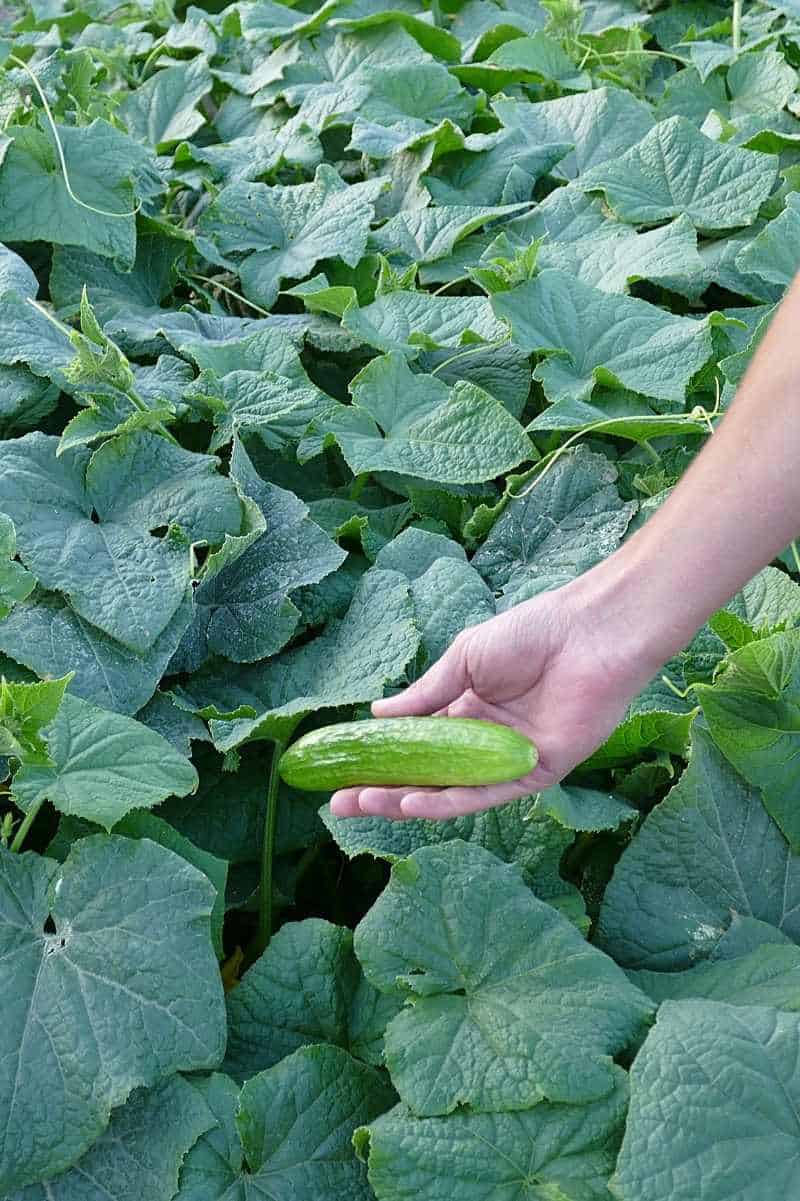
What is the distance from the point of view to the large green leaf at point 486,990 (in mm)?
1616

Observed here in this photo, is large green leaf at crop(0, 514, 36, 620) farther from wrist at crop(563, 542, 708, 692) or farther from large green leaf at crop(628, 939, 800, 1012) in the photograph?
large green leaf at crop(628, 939, 800, 1012)

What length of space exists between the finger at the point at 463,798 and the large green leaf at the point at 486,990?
67mm

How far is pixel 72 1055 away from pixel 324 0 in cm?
406

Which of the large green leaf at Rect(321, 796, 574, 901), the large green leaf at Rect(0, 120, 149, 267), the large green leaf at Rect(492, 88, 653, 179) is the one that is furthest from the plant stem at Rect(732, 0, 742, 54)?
the large green leaf at Rect(321, 796, 574, 901)

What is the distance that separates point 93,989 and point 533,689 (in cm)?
79

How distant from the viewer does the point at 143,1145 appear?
5.63 ft

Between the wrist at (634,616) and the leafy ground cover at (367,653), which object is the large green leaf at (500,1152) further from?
the wrist at (634,616)

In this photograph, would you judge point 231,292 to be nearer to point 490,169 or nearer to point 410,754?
point 490,169

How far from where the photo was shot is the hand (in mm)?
1758

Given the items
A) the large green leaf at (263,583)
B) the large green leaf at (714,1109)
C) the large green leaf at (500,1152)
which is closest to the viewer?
the large green leaf at (714,1109)

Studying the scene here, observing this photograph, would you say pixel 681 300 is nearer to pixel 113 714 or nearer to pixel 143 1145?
pixel 113 714

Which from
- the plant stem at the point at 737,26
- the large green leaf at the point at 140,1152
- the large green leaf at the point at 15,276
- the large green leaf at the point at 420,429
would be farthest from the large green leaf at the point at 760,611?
the plant stem at the point at 737,26

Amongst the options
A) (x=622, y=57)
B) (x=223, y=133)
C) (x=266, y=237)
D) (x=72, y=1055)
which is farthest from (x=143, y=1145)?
(x=622, y=57)

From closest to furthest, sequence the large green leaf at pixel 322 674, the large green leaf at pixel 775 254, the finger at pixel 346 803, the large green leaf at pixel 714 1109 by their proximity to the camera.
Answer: the large green leaf at pixel 714 1109, the finger at pixel 346 803, the large green leaf at pixel 322 674, the large green leaf at pixel 775 254
